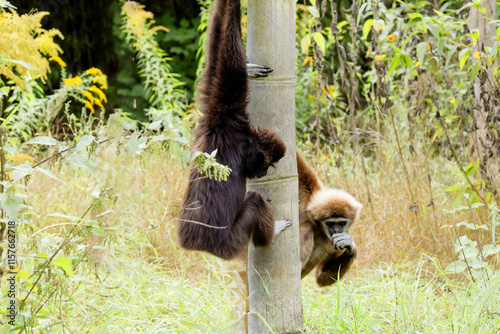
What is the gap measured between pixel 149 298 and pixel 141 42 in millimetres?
4813

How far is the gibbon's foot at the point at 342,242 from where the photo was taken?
375 centimetres

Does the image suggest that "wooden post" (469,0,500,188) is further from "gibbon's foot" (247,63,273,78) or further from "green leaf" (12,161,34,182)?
"green leaf" (12,161,34,182)

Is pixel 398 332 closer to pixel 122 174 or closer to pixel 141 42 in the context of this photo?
pixel 122 174

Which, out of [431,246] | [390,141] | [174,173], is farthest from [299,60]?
[431,246]

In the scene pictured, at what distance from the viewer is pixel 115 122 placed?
234 centimetres

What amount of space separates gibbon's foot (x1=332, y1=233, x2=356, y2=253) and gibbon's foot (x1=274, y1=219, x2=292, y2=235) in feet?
3.12

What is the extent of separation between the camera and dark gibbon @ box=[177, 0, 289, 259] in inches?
113

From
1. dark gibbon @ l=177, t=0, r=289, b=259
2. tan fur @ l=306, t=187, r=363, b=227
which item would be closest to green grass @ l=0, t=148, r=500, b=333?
dark gibbon @ l=177, t=0, r=289, b=259

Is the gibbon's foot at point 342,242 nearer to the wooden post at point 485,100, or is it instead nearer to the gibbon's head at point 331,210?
the gibbon's head at point 331,210

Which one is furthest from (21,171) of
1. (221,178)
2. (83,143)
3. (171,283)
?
(171,283)

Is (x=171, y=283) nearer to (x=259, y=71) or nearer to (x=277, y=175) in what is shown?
(x=277, y=175)

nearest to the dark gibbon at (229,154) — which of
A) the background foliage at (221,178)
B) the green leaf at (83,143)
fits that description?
the background foliage at (221,178)

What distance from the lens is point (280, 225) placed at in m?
2.90

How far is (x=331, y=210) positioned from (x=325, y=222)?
0.14m
